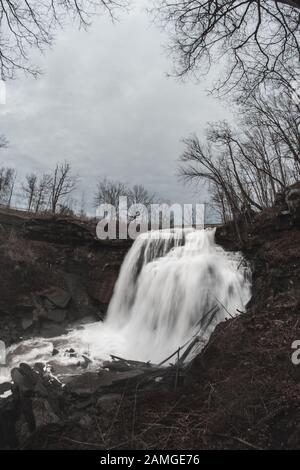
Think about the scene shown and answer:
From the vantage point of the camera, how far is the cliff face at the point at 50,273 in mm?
13059

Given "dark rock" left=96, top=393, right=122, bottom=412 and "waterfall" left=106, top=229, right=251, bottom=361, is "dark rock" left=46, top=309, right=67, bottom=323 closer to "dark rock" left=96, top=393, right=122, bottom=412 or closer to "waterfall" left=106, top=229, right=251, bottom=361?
"waterfall" left=106, top=229, right=251, bottom=361

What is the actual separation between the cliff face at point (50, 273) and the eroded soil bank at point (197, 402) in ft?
17.8

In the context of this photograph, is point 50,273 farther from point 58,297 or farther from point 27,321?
point 27,321

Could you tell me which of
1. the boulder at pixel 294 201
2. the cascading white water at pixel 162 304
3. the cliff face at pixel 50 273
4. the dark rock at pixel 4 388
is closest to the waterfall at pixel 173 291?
the cascading white water at pixel 162 304

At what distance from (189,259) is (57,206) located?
99.3 feet

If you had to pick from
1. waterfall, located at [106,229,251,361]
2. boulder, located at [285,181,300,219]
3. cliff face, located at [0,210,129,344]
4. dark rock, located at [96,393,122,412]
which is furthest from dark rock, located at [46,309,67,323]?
boulder, located at [285,181,300,219]

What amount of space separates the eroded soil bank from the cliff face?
5.43 metres

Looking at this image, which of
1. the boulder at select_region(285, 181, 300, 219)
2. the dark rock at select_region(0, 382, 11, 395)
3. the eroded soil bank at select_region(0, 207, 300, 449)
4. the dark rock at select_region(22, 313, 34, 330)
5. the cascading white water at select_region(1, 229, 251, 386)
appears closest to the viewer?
the eroded soil bank at select_region(0, 207, 300, 449)

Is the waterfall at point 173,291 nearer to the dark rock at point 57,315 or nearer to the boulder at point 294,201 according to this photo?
the dark rock at point 57,315

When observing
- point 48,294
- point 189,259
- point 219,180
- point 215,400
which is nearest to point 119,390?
point 215,400

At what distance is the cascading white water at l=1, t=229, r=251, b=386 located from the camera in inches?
411

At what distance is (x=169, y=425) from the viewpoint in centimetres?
477

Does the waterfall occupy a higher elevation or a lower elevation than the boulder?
lower

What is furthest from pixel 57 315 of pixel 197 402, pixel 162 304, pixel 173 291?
pixel 197 402
